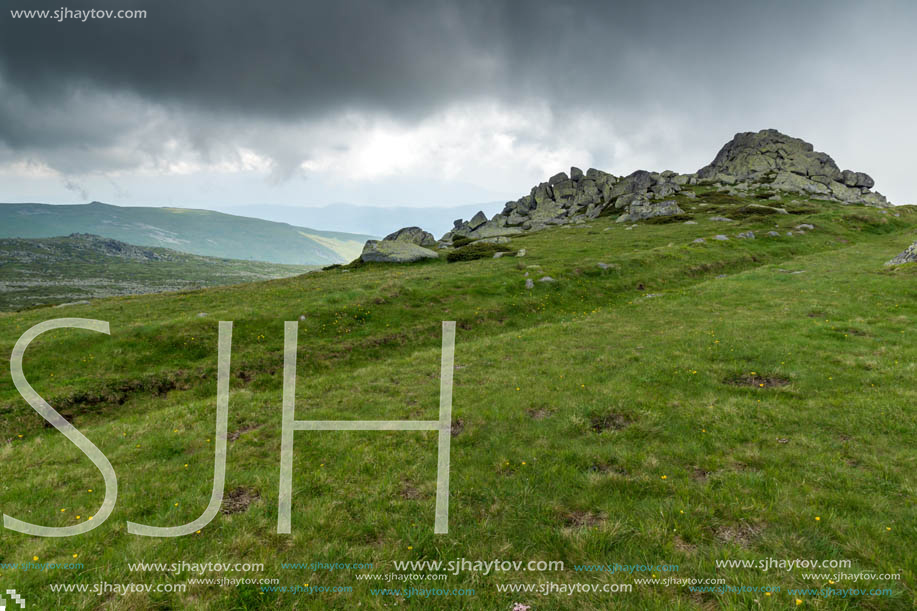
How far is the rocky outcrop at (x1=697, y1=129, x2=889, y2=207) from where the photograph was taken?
11481cm

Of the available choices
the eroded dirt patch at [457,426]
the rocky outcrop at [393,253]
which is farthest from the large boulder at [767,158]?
the eroded dirt patch at [457,426]

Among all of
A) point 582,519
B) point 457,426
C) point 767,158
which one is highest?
point 767,158

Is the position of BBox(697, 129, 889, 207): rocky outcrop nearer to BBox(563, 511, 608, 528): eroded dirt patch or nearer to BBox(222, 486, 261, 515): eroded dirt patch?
BBox(563, 511, 608, 528): eroded dirt patch

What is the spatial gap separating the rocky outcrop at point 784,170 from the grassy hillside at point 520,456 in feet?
396

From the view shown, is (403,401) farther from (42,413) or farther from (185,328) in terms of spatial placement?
(185,328)

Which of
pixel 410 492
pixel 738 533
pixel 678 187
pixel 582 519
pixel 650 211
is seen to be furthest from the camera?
pixel 678 187

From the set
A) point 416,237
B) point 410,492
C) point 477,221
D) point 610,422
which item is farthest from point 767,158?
point 410,492

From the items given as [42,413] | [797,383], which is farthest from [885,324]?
[42,413]

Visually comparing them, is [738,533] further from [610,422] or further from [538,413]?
[538,413]

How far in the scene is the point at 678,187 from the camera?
11350 centimetres

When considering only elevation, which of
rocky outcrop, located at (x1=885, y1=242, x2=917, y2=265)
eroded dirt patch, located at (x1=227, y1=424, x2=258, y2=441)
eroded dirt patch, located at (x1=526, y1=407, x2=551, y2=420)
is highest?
rocky outcrop, located at (x1=885, y1=242, x2=917, y2=265)

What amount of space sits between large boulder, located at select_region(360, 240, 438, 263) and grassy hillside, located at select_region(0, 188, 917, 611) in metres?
36.8

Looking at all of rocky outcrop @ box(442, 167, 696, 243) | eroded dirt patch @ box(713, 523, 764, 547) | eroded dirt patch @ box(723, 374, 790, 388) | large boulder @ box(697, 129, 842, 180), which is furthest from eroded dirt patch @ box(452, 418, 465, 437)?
large boulder @ box(697, 129, 842, 180)

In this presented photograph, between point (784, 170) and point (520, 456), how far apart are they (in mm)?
173341
